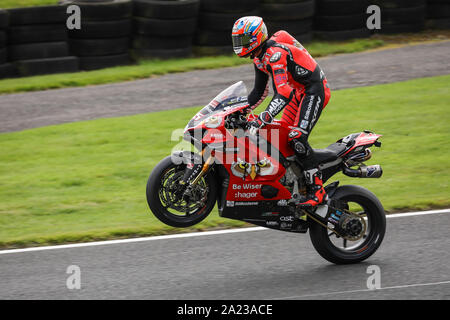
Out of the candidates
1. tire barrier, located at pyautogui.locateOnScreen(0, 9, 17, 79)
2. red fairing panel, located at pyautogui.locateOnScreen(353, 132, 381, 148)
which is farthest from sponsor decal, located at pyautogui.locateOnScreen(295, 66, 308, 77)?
tire barrier, located at pyautogui.locateOnScreen(0, 9, 17, 79)

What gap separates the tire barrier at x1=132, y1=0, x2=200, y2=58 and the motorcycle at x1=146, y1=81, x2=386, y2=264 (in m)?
8.64

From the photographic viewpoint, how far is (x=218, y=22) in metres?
15.0

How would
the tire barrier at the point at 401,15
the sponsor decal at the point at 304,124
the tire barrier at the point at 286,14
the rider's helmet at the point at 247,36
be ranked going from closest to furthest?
the rider's helmet at the point at 247,36
the sponsor decal at the point at 304,124
the tire barrier at the point at 286,14
the tire barrier at the point at 401,15

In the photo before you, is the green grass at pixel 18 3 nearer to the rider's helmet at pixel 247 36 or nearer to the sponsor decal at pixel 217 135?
the rider's helmet at pixel 247 36

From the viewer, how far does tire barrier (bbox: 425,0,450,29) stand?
17078mm

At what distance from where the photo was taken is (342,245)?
22.5 ft

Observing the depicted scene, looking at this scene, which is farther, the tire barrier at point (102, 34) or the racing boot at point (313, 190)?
the tire barrier at point (102, 34)

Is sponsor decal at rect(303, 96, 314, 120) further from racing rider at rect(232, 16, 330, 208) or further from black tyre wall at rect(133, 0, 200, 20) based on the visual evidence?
black tyre wall at rect(133, 0, 200, 20)

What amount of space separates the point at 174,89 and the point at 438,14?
7626mm

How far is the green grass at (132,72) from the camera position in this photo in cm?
1381

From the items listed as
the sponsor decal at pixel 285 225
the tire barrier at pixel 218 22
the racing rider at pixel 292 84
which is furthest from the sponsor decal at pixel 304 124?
the tire barrier at pixel 218 22

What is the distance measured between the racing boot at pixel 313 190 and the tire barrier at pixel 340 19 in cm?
1043
